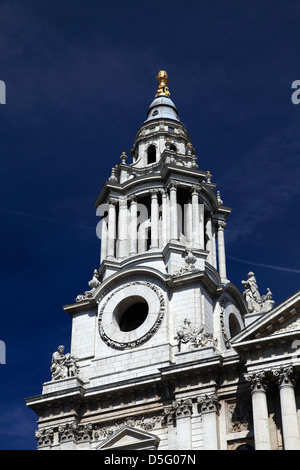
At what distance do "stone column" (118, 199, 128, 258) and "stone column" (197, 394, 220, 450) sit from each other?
40.7 ft

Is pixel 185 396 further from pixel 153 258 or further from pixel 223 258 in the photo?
pixel 223 258

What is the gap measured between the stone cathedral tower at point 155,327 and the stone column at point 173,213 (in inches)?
2.5

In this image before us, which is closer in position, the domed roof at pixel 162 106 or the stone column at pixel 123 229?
the stone column at pixel 123 229

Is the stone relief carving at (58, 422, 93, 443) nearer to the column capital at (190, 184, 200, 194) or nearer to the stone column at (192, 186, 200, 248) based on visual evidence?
the stone column at (192, 186, 200, 248)

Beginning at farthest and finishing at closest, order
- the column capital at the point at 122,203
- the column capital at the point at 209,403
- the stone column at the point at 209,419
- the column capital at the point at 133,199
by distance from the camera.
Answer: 1. the column capital at the point at 122,203
2. the column capital at the point at 133,199
3. the column capital at the point at 209,403
4. the stone column at the point at 209,419

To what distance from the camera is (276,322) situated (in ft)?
118

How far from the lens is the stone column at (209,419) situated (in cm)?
3562

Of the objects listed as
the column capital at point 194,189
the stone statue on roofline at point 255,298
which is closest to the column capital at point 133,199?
the column capital at point 194,189

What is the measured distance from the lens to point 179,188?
48.7 metres

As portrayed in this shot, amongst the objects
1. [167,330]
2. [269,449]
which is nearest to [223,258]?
[167,330]

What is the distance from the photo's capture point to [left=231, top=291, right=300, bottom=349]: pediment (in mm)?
35812

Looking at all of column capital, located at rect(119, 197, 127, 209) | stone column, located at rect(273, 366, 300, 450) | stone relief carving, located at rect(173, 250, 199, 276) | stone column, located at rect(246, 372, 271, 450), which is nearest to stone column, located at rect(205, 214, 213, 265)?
stone relief carving, located at rect(173, 250, 199, 276)

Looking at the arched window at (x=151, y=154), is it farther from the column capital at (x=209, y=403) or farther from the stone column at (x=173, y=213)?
the column capital at (x=209, y=403)

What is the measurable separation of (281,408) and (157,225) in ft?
52.3
